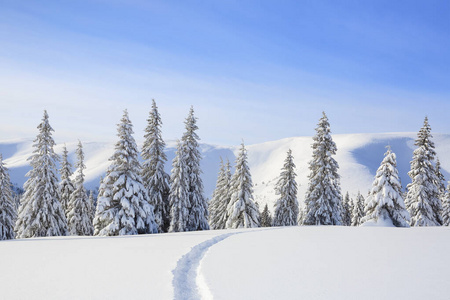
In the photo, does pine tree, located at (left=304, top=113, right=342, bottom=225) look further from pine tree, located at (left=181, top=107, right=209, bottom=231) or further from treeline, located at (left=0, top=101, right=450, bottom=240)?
pine tree, located at (left=181, top=107, right=209, bottom=231)

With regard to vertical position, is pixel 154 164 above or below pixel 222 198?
above

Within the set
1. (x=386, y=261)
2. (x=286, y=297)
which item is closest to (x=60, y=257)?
(x=286, y=297)

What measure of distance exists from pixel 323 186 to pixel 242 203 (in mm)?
9213

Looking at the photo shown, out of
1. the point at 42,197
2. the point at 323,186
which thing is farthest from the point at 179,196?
the point at 323,186

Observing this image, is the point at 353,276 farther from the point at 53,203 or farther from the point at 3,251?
the point at 53,203

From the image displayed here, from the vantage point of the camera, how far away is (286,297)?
6.29 m

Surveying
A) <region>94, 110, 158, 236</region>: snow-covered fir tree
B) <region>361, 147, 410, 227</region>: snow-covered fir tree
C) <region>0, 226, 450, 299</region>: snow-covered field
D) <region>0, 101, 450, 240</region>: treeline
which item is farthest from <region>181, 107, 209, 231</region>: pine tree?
<region>0, 226, 450, 299</region>: snow-covered field

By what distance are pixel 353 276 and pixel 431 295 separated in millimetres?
1780

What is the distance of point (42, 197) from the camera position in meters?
31.2

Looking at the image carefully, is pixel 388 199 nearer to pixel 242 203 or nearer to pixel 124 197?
pixel 242 203

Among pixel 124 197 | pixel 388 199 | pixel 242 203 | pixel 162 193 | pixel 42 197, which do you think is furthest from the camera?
pixel 242 203

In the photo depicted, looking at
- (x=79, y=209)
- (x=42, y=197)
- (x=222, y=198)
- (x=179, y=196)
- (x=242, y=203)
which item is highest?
(x=42, y=197)

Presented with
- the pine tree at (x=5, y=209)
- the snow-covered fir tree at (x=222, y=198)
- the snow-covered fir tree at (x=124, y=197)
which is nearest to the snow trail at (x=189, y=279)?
the snow-covered fir tree at (x=124, y=197)

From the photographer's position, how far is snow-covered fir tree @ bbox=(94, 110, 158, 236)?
26.2m
